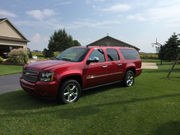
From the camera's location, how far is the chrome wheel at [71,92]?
14.6ft

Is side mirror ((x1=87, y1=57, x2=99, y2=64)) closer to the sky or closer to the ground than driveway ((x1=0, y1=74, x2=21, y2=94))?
closer to the sky

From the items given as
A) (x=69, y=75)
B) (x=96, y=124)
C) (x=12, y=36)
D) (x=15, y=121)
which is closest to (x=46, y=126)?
(x=15, y=121)

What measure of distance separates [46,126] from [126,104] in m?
2.52

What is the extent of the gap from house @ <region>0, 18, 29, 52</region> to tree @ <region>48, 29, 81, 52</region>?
29881 millimetres

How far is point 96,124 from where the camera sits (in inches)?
127

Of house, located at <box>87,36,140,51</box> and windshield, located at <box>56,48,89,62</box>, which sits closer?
windshield, located at <box>56,48,89,62</box>

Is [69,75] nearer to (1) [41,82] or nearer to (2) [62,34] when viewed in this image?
(1) [41,82]

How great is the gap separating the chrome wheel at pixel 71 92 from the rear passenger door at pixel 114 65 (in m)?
1.62

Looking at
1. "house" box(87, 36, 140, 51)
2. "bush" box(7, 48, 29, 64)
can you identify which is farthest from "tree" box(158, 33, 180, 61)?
"bush" box(7, 48, 29, 64)

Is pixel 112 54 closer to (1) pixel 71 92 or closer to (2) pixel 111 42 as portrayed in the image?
(1) pixel 71 92

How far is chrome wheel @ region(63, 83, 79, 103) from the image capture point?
4.45 metres

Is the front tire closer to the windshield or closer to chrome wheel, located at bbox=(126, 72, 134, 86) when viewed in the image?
the windshield

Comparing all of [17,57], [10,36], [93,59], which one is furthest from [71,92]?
[10,36]

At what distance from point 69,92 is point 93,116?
49.3 inches
